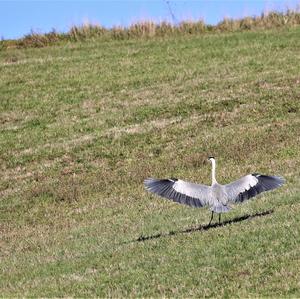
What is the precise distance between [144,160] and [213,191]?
28.2 ft

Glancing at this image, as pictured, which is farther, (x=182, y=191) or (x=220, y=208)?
(x=182, y=191)

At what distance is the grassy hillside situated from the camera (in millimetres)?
9867

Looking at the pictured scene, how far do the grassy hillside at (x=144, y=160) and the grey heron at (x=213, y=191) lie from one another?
433mm

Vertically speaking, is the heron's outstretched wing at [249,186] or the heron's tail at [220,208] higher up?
the heron's outstretched wing at [249,186]

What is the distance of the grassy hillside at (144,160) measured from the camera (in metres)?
9.87

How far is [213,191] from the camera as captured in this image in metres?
11.2

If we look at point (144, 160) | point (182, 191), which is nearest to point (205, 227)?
point (182, 191)

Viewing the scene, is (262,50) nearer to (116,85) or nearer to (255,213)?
(116,85)

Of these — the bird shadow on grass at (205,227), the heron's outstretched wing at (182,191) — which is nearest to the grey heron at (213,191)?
the heron's outstretched wing at (182,191)

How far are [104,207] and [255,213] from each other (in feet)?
14.2

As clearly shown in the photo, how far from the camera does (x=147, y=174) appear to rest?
1838cm

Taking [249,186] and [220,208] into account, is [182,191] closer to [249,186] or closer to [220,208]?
[220,208]

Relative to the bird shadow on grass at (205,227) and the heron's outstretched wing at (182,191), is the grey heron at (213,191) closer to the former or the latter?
the heron's outstretched wing at (182,191)

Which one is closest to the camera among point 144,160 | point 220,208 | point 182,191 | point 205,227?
point 220,208
